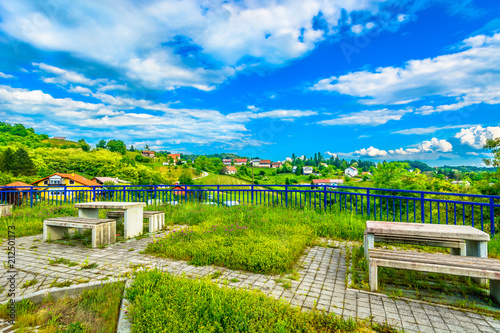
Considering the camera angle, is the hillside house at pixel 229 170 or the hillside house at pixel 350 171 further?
the hillside house at pixel 229 170

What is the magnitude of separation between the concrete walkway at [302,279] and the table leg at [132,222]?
1.96 feet

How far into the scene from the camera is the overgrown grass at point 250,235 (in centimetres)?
421

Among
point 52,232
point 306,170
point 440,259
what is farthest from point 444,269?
point 306,170

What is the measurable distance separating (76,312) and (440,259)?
14.5ft

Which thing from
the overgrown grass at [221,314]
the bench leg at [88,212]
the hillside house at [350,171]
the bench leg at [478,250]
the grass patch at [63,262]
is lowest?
the grass patch at [63,262]

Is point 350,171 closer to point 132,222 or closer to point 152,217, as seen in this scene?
point 152,217

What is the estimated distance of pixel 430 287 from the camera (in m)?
3.51

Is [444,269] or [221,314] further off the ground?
[444,269]

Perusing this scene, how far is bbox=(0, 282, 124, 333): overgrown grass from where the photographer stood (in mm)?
2656

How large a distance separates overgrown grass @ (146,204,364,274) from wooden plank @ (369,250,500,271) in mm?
1408

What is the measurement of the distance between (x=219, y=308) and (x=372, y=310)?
1.69 meters

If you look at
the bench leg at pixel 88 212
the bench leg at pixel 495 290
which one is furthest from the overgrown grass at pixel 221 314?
the bench leg at pixel 88 212

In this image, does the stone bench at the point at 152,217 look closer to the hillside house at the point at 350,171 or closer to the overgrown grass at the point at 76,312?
the overgrown grass at the point at 76,312

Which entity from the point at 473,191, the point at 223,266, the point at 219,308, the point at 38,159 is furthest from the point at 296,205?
the point at 38,159
